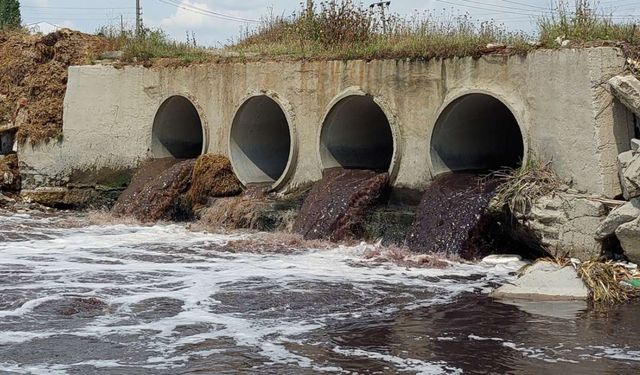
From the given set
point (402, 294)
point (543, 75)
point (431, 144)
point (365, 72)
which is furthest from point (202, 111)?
point (402, 294)

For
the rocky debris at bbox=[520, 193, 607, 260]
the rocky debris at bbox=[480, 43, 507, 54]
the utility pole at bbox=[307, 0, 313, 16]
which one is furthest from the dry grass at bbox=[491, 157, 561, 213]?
the utility pole at bbox=[307, 0, 313, 16]

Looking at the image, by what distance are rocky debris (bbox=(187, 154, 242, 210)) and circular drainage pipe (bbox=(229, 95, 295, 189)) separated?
0.15 meters

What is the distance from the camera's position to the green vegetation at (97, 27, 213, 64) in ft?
52.6

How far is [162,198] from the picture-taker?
14312 millimetres

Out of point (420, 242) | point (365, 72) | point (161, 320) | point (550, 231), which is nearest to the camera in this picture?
point (161, 320)

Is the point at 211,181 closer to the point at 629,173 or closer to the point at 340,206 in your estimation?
the point at 340,206

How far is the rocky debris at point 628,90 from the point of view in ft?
30.7

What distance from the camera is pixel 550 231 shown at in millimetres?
9914

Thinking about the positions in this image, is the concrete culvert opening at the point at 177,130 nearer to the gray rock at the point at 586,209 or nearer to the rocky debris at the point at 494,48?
the rocky debris at the point at 494,48

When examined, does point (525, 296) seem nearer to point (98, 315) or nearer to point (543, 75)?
point (543, 75)

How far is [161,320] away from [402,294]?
2457mm

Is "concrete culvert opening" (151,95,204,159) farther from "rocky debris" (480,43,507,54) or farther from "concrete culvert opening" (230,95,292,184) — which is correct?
"rocky debris" (480,43,507,54)

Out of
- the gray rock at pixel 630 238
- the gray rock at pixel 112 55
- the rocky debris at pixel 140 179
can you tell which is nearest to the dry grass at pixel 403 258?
the gray rock at pixel 630 238

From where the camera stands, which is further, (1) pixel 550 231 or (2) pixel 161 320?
(1) pixel 550 231
